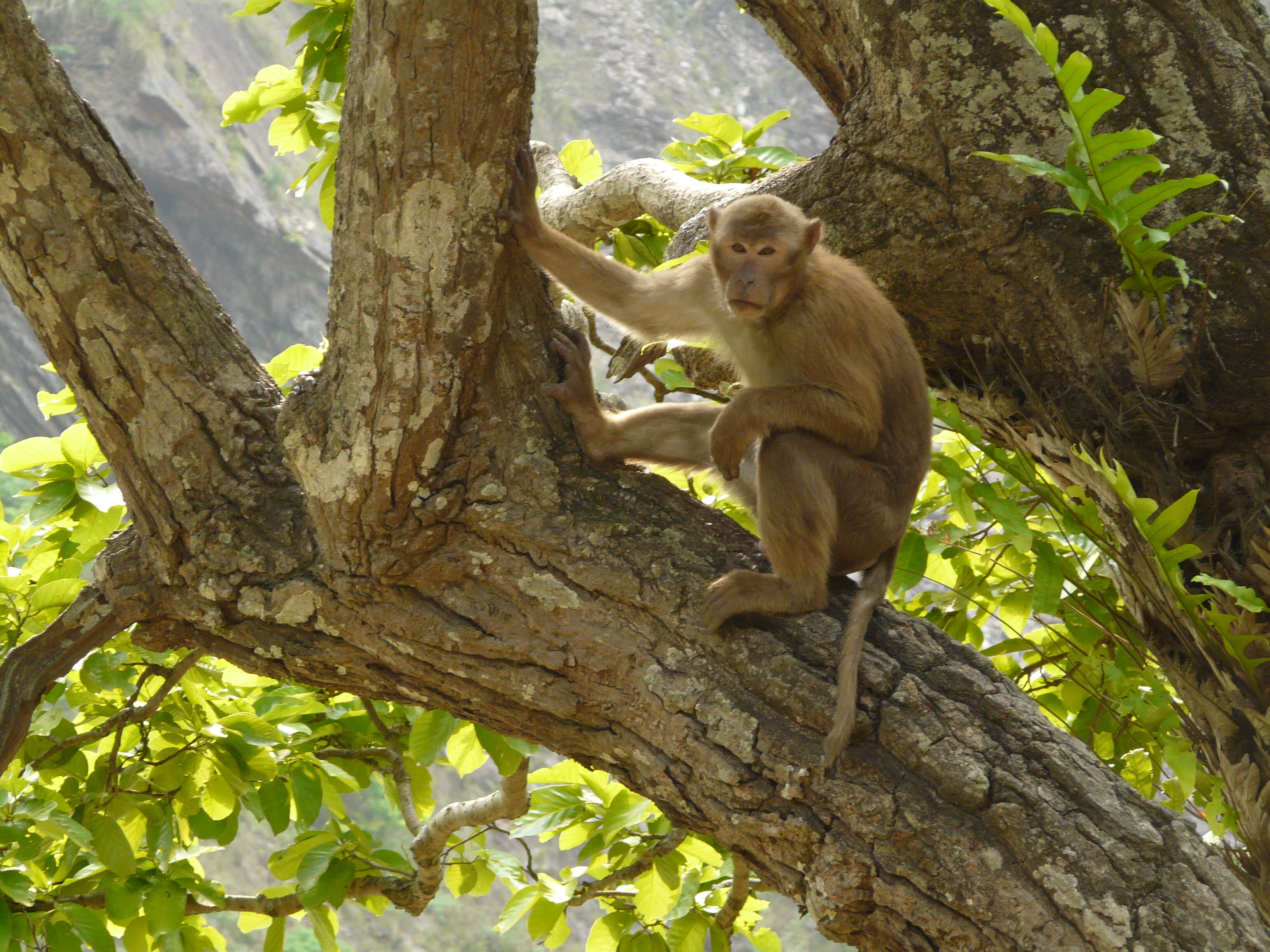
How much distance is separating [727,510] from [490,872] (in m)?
1.57

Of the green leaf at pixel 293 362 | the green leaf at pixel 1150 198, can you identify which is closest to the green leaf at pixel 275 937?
the green leaf at pixel 293 362

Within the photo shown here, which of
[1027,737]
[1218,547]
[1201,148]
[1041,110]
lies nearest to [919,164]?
[1041,110]

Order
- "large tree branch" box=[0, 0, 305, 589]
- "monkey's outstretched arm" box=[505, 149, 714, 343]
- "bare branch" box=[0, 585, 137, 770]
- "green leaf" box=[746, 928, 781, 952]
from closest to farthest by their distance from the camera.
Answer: "large tree branch" box=[0, 0, 305, 589] → "bare branch" box=[0, 585, 137, 770] → "monkey's outstretched arm" box=[505, 149, 714, 343] → "green leaf" box=[746, 928, 781, 952]

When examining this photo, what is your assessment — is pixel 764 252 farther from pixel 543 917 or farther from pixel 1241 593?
pixel 543 917

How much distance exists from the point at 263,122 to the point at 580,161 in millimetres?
21935

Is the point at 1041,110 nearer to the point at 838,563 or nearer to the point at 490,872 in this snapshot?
the point at 838,563

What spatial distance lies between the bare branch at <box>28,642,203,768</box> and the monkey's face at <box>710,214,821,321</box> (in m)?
1.89

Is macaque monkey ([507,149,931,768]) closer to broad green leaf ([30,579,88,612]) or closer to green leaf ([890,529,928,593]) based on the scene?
green leaf ([890,529,928,593])

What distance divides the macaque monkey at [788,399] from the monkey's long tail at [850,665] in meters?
0.03

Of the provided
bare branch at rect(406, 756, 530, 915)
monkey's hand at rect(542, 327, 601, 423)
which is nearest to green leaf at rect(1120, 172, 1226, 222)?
monkey's hand at rect(542, 327, 601, 423)

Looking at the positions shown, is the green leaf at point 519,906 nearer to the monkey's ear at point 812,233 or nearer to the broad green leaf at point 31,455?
the broad green leaf at point 31,455

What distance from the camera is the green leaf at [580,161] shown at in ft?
17.0

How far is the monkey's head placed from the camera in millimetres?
3113

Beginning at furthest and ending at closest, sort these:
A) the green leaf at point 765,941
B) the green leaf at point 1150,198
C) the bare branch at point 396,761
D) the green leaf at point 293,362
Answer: the green leaf at point 765,941
the bare branch at point 396,761
the green leaf at point 293,362
the green leaf at point 1150,198
